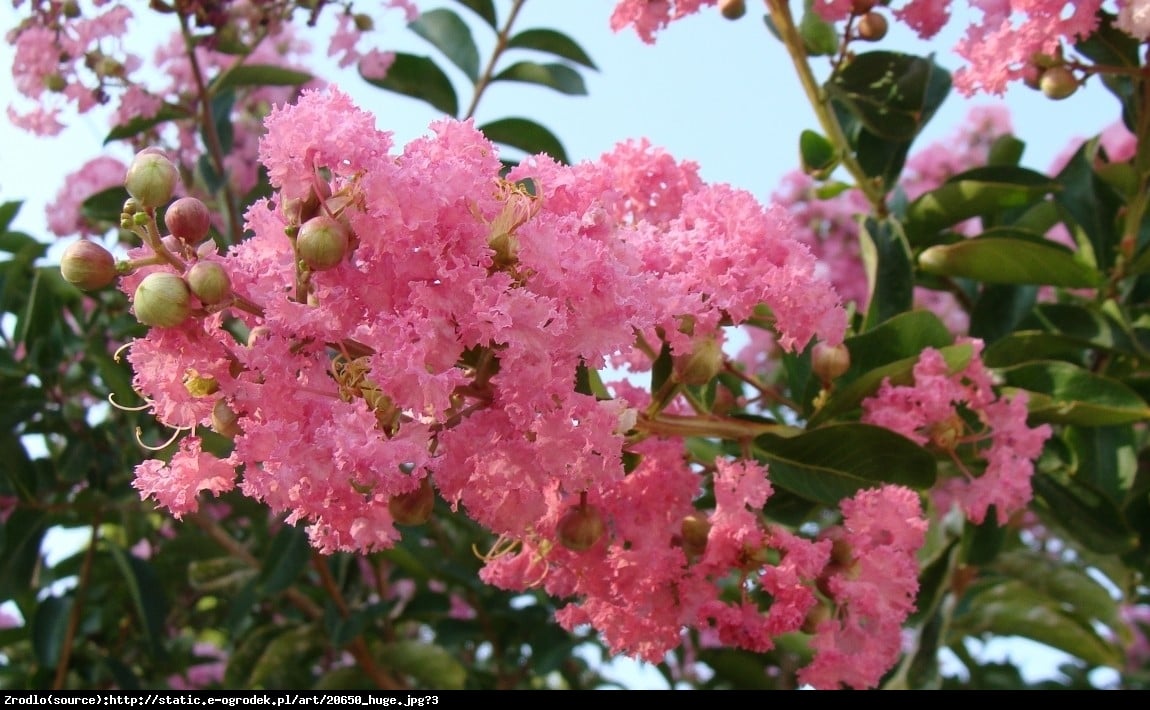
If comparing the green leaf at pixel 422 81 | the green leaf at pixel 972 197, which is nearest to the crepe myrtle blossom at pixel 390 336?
the green leaf at pixel 972 197

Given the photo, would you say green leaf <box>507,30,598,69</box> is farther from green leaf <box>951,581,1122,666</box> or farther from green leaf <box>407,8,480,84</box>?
green leaf <box>951,581,1122,666</box>

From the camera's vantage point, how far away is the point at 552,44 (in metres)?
2.26

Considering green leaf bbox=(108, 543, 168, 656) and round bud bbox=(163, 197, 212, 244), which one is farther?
green leaf bbox=(108, 543, 168, 656)

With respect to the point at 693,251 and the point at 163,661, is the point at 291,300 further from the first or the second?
the point at 163,661

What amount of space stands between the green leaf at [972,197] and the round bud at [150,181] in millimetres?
1304

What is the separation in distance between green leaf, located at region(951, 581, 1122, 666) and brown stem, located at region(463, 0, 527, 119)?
1437 mm

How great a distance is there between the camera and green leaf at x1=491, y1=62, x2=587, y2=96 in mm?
2230

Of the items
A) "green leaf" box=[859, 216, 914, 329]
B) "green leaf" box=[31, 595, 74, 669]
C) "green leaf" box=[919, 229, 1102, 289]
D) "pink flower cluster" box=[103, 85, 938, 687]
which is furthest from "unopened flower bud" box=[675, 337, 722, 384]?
"green leaf" box=[31, 595, 74, 669]

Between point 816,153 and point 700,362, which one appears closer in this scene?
point 700,362

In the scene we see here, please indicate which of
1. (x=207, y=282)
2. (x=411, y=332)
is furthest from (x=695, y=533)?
(x=207, y=282)

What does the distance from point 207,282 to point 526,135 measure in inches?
53.0

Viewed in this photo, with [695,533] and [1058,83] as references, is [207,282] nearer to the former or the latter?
[695,533]

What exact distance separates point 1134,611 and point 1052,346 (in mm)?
3546

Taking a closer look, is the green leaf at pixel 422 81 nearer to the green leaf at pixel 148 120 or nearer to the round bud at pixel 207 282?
the green leaf at pixel 148 120
